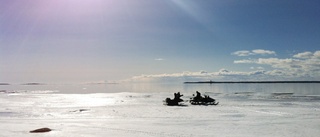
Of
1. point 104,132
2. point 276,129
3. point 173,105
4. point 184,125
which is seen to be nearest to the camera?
point 104,132

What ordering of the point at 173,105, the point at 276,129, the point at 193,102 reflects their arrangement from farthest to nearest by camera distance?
the point at 193,102 → the point at 173,105 → the point at 276,129

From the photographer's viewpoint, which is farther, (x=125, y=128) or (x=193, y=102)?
(x=193, y=102)

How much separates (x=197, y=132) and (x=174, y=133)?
4.44ft

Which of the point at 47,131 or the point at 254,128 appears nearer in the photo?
the point at 47,131

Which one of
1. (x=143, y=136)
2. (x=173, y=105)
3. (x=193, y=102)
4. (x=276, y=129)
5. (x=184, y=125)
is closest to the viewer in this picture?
(x=143, y=136)

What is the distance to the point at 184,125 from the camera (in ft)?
71.6

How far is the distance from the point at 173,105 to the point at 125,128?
67.5 feet

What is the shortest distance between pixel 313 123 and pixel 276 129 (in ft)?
14.5

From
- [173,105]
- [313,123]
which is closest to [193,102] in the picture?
[173,105]

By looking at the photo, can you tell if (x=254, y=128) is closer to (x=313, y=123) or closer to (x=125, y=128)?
(x=313, y=123)

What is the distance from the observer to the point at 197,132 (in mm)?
18656

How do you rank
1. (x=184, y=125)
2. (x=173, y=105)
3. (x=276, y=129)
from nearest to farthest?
(x=276, y=129) < (x=184, y=125) < (x=173, y=105)

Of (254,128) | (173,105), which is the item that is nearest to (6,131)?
(254,128)

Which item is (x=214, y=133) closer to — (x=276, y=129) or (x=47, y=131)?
(x=276, y=129)
